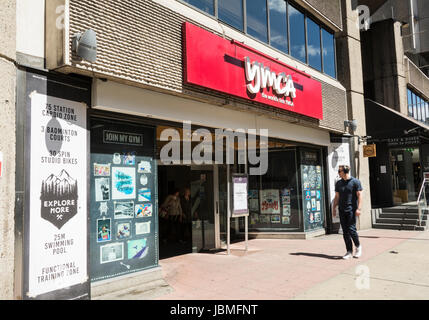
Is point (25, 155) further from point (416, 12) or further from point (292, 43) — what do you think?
point (416, 12)

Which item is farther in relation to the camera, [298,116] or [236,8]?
[298,116]

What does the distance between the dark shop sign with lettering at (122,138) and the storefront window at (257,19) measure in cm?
431

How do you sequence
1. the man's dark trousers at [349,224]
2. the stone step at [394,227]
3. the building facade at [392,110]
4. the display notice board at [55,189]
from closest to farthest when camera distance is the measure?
the display notice board at [55,189] < the man's dark trousers at [349,224] < the stone step at [394,227] < the building facade at [392,110]

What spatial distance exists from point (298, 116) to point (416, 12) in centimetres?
1742

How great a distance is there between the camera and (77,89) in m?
5.29

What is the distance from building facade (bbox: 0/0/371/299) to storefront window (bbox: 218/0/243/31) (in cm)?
4

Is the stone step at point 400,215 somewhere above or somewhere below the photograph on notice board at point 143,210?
below

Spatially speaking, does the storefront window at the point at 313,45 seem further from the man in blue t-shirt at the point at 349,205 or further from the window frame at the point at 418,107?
the window frame at the point at 418,107

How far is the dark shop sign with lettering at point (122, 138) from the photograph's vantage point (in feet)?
18.9

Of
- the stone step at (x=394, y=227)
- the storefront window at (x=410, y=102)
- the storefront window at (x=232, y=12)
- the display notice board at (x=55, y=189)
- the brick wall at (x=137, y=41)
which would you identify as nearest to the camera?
the display notice board at (x=55, y=189)

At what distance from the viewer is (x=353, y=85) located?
1291 cm
